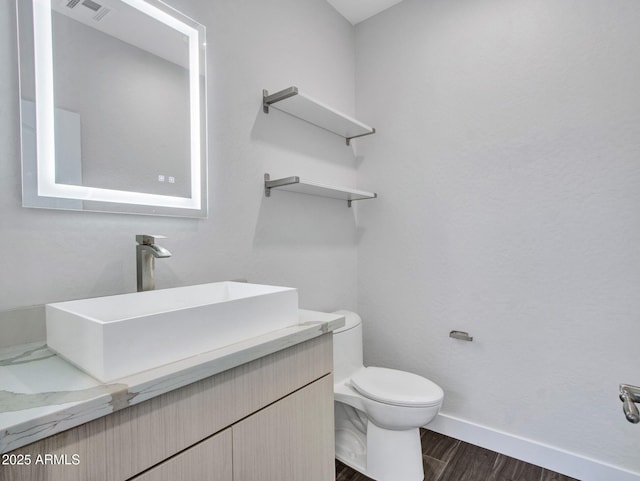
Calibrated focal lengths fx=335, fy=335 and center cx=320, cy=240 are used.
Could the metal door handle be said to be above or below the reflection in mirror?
below

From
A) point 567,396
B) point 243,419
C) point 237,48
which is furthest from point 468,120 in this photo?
point 243,419

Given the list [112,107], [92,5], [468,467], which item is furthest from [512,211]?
[92,5]

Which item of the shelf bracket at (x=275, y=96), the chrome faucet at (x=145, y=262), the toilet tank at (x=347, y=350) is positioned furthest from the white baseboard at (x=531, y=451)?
the shelf bracket at (x=275, y=96)

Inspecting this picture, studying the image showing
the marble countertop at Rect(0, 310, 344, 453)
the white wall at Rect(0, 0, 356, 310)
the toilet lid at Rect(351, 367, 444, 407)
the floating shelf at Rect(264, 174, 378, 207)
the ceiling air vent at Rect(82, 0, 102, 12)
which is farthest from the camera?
the floating shelf at Rect(264, 174, 378, 207)

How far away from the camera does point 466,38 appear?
188cm

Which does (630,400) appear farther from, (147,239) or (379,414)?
(147,239)

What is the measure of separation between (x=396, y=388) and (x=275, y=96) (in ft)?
5.03

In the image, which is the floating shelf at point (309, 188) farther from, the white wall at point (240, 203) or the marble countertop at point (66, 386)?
the marble countertop at point (66, 386)

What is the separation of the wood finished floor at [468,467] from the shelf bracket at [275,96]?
1.84 meters

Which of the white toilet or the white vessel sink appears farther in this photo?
the white toilet

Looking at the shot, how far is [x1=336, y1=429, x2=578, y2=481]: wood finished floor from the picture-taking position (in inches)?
62.3

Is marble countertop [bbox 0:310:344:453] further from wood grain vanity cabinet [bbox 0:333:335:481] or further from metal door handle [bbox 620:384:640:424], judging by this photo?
metal door handle [bbox 620:384:640:424]

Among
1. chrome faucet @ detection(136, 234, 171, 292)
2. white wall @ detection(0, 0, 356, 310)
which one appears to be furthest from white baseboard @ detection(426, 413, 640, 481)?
chrome faucet @ detection(136, 234, 171, 292)

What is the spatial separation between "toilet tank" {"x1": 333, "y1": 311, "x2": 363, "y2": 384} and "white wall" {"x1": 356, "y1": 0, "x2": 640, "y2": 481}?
37 centimetres
